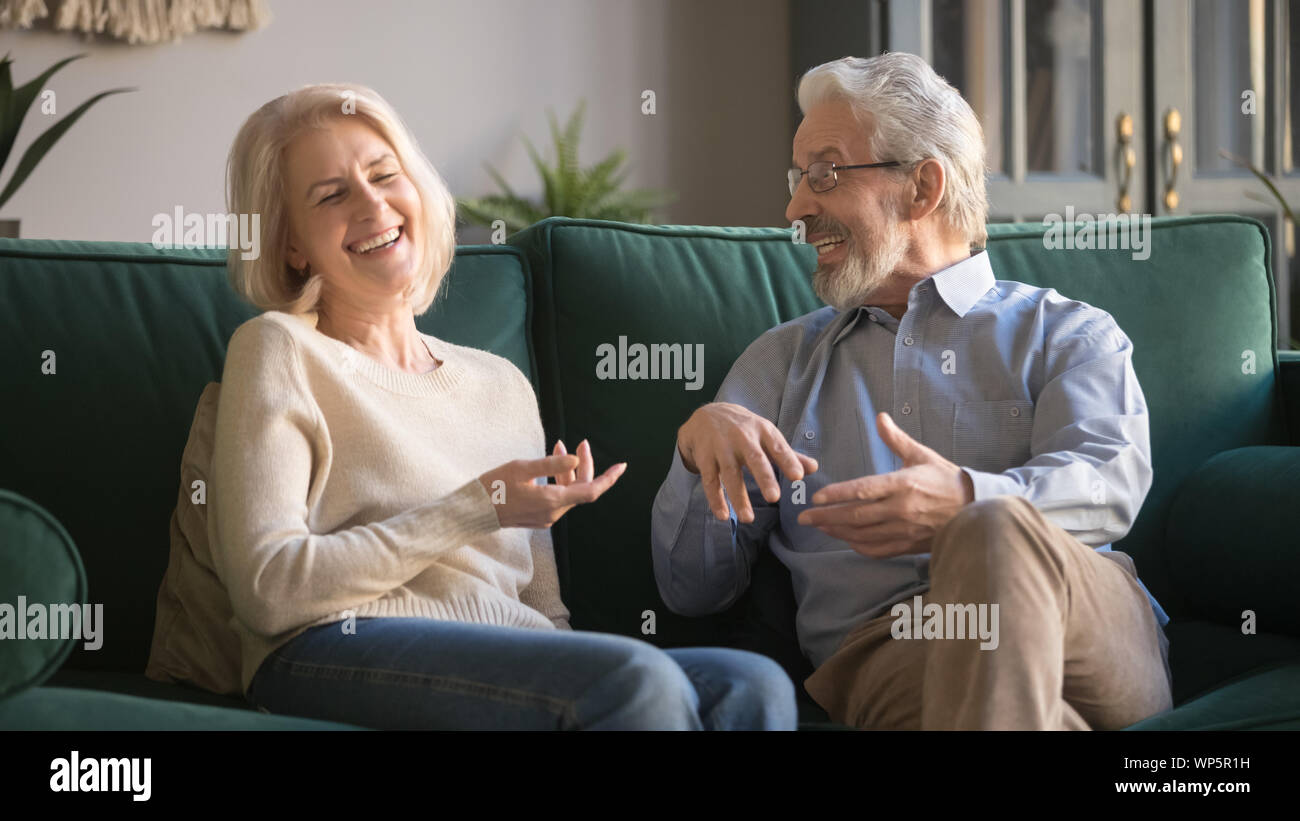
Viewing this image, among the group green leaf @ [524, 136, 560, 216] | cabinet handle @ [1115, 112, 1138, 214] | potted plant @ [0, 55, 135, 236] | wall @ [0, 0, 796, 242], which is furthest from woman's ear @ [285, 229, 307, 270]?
cabinet handle @ [1115, 112, 1138, 214]

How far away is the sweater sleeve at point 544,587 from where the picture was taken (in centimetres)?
147

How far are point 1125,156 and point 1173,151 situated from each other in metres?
0.13

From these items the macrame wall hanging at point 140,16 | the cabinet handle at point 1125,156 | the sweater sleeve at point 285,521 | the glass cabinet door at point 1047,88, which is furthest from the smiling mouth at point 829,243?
the macrame wall hanging at point 140,16

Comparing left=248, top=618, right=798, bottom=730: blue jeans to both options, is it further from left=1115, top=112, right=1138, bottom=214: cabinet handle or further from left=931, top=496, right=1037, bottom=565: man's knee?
left=1115, top=112, right=1138, bottom=214: cabinet handle

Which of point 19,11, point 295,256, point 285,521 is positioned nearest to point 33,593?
point 285,521

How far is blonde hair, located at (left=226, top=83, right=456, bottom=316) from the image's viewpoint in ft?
4.57

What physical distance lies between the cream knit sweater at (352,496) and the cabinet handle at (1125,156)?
2567mm

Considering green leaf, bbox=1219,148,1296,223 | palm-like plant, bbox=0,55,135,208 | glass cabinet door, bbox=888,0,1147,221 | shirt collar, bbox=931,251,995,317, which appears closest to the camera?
shirt collar, bbox=931,251,995,317

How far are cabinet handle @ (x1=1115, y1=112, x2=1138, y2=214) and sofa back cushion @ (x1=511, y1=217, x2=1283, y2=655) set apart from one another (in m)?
1.67

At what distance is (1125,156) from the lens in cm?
351

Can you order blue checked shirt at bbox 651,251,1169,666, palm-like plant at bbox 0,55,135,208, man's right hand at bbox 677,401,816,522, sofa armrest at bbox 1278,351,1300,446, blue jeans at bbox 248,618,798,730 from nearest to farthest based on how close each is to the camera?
blue jeans at bbox 248,618,798,730
man's right hand at bbox 677,401,816,522
blue checked shirt at bbox 651,251,1169,666
sofa armrest at bbox 1278,351,1300,446
palm-like plant at bbox 0,55,135,208

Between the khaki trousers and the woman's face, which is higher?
the woman's face
